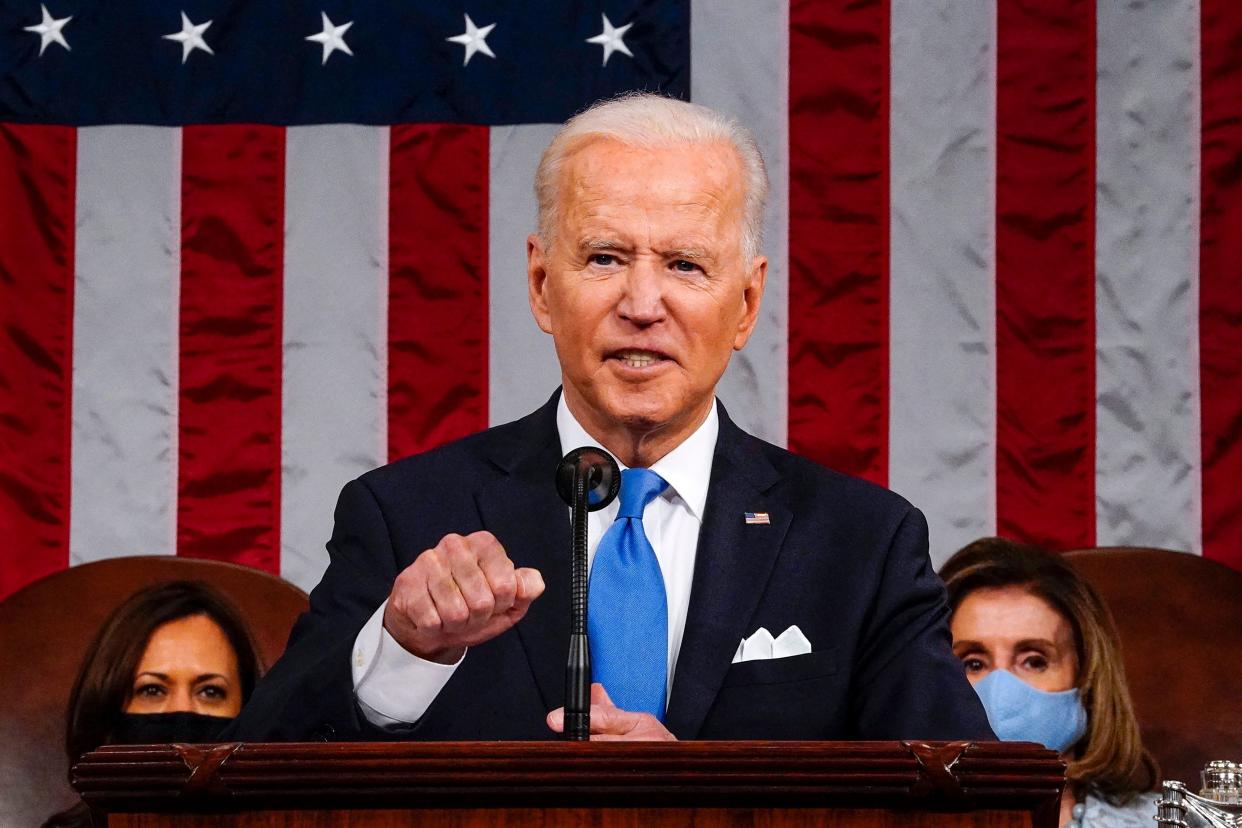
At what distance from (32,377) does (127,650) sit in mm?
872

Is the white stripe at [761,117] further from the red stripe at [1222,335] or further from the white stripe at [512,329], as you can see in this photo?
the red stripe at [1222,335]

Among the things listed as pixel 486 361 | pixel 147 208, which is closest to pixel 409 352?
pixel 486 361

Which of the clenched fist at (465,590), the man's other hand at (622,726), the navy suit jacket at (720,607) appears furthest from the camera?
the navy suit jacket at (720,607)

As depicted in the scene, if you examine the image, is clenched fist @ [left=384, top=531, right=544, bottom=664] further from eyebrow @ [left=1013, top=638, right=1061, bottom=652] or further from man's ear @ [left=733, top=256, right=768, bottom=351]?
eyebrow @ [left=1013, top=638, right=1061, bottom=652]

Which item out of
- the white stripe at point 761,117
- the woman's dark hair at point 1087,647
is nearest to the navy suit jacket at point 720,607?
the woman's dark hair at point 1087,647

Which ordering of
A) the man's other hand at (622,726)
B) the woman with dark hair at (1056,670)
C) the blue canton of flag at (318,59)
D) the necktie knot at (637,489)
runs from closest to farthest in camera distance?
the man's other hand at (622,726)
the necktie knot at (637,489)
the woman with dark hair at (1056,670)
the blue canton of flag at (318,59)

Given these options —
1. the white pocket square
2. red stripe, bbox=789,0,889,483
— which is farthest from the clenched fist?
red stripe, bbox=789,0,889,483

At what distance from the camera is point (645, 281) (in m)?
2.36

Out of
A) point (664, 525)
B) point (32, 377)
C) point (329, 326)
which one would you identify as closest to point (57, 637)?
point (32, 377)

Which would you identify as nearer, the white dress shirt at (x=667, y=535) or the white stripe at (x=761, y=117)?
the white dress shirt at (x=667, y=535)

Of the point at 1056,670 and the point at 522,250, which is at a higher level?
the point at 522,250

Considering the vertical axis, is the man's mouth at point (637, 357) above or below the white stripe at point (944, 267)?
below

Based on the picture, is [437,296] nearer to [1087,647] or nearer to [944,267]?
[944,267]

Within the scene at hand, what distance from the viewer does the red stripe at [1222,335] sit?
411 cm
